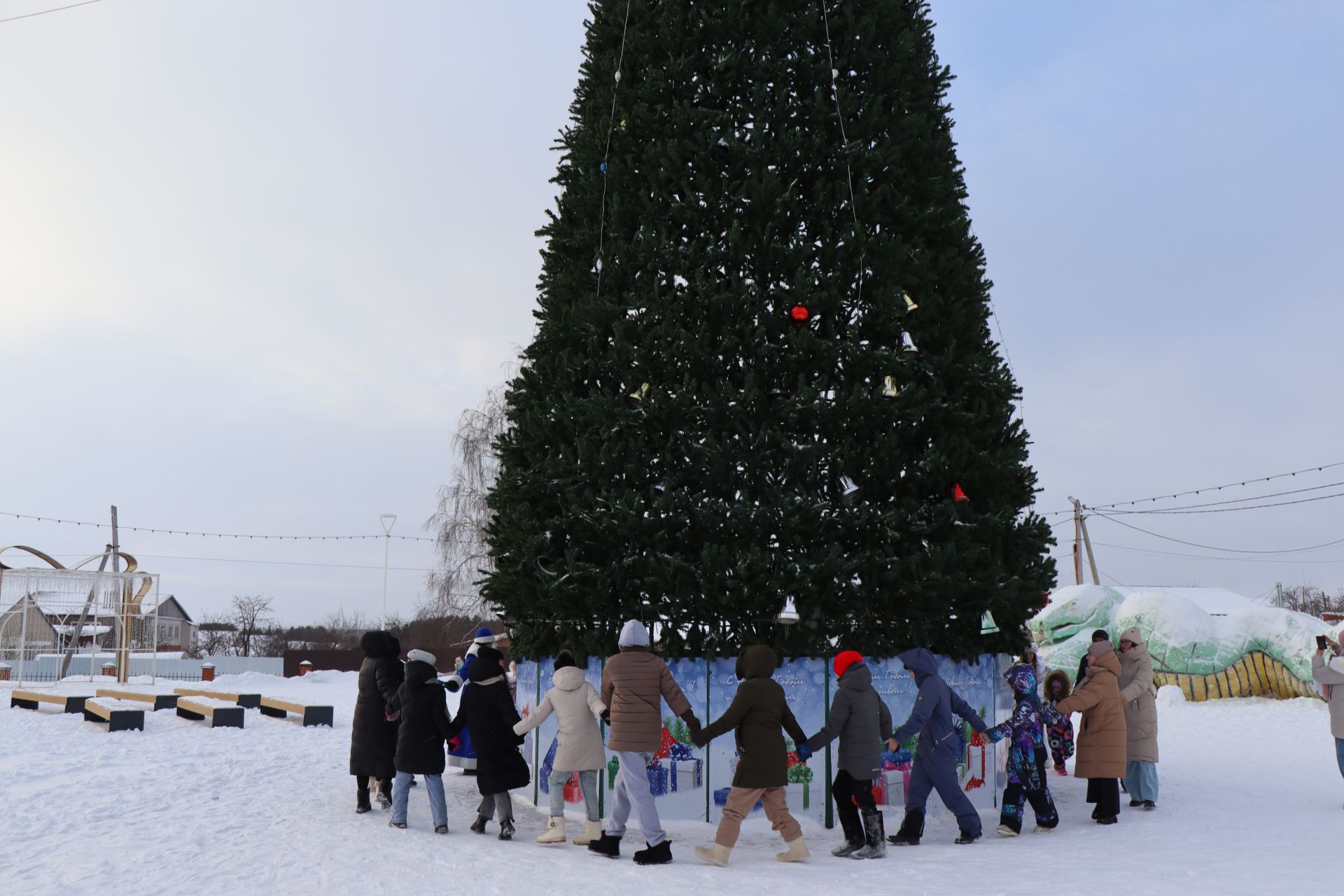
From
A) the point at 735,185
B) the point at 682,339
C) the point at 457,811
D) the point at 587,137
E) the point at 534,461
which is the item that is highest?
the point at 587,137

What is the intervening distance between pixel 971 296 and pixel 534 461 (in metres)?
4.33

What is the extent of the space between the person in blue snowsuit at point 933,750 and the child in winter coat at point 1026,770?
18.9 inches

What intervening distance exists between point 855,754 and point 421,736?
327cm

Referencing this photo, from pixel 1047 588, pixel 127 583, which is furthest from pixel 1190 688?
pixel 127 583

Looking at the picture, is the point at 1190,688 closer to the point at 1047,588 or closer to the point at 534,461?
the point at 1047,588

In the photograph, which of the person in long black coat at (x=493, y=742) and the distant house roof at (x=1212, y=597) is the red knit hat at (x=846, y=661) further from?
the distant house roof at (x=1212, y=597)

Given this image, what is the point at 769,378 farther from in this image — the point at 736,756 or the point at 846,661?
the point at 736,756

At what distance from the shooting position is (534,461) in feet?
31.3

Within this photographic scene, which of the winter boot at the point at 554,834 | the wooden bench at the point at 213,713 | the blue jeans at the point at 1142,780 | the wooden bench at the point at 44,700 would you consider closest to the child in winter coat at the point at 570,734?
the winter boot at the point at 554,834

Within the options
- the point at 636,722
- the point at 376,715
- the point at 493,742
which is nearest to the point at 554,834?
the point at 493,742

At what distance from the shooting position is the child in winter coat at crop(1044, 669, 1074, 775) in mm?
9102

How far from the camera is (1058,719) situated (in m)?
9.55

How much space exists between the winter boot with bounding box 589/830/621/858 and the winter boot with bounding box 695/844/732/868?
609 mm

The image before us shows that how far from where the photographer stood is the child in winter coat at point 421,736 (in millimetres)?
7930
